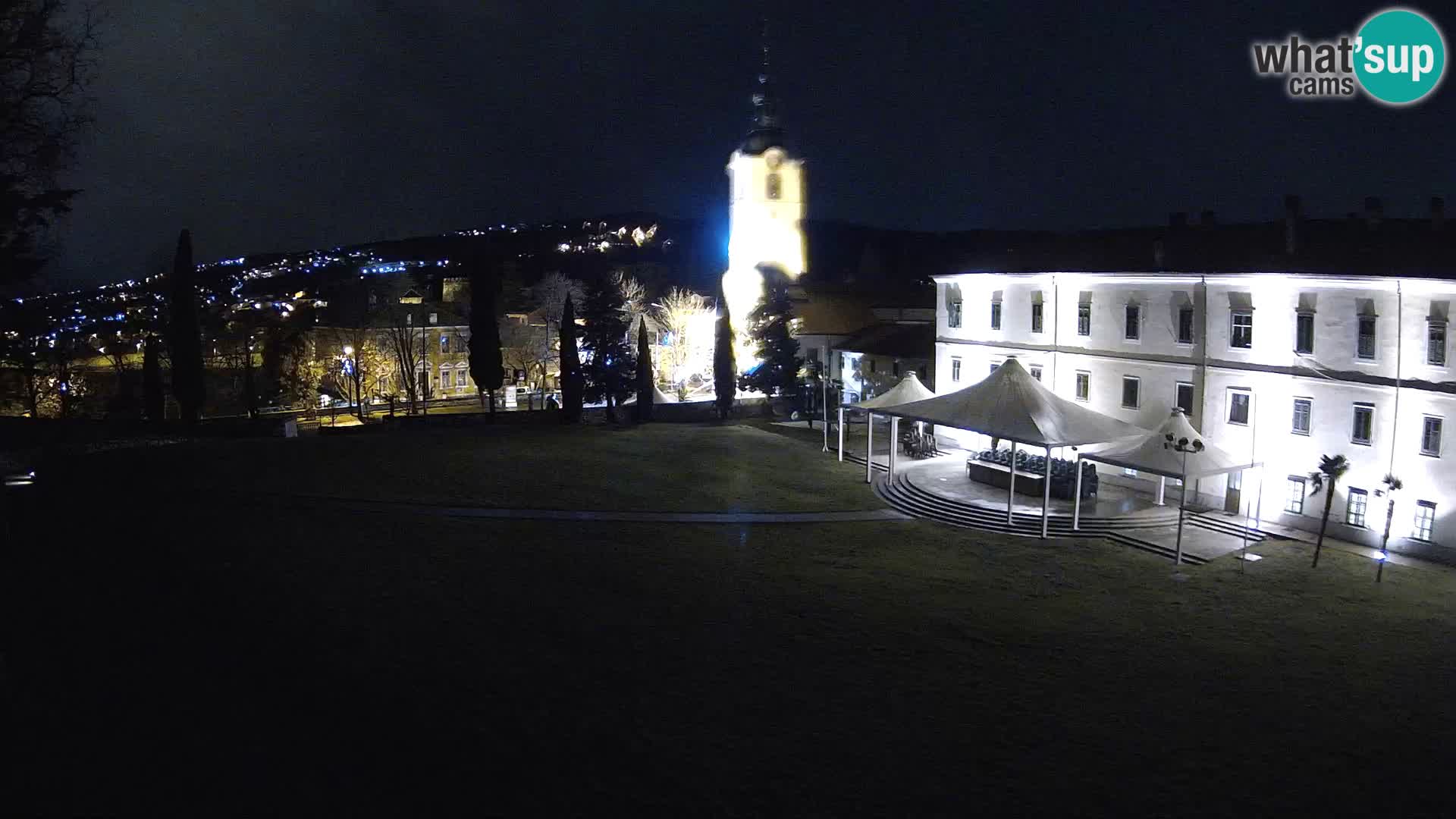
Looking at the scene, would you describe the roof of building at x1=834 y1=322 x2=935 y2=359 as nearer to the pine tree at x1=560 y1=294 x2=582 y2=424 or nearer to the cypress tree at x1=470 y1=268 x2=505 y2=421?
the pine tree at x1=560 y1=294 x2=582 y2=424

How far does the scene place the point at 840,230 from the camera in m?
130

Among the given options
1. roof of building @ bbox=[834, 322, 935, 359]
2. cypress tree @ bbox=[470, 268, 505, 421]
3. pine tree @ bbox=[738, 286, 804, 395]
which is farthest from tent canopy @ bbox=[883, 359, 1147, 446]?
pine tree @ bbox=[738, 286, 804, 395]

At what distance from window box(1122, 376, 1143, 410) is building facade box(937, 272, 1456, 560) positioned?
0.13 ft

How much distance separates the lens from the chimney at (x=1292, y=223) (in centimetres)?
2414

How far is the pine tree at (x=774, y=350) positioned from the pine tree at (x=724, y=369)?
13.3 feet

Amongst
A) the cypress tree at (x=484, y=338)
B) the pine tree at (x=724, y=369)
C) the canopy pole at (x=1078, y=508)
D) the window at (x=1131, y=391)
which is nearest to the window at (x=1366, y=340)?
the window at (x=1131, y=391)

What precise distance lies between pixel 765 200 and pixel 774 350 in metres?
17.4

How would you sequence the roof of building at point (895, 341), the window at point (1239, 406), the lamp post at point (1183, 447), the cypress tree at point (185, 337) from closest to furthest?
the lamp post at point (1183, 447) < the window at point (1239, 406) < the cypress tree at point (185, 337) < the roof of building at point (895, 341)

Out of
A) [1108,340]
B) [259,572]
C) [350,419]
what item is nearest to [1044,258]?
[1108,340]

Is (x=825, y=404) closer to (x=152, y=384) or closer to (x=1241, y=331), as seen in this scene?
(x=1241, y=331)

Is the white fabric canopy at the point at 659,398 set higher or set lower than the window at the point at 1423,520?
higher

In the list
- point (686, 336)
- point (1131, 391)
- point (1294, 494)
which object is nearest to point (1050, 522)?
point (1294, 494)

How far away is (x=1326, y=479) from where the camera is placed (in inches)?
867

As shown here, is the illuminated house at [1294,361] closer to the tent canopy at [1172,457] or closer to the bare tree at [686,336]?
the tent canopy at [1172,457]
